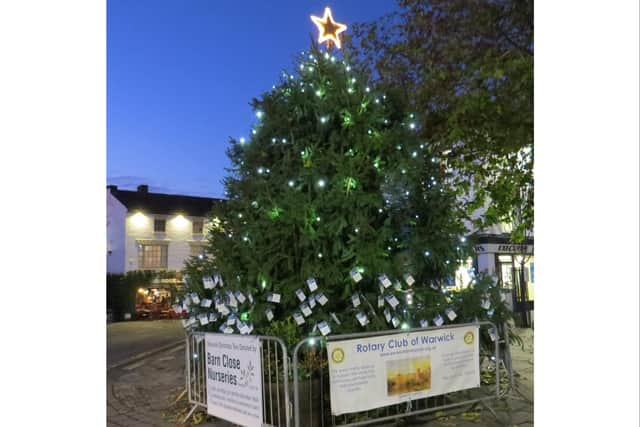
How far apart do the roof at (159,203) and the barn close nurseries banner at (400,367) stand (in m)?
35.8

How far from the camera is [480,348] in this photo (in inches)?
278

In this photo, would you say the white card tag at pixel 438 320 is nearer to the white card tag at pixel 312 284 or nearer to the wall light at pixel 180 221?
the white card tag at pixel 312 284

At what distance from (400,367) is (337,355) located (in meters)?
0.81

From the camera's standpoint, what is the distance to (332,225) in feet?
21.0

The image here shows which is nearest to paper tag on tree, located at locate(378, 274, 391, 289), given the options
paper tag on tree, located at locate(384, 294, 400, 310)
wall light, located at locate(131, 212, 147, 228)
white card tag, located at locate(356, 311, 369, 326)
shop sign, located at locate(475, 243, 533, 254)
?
paper tag on tree, located at locate(384, 294, 400, 310)

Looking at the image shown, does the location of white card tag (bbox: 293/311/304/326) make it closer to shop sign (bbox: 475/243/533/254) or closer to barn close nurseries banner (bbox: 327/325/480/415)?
barn close nurseries banner (bbox: 327/325/480/415)

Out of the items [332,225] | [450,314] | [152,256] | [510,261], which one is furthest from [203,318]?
[152,256]

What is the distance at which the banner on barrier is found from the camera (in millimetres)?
5457

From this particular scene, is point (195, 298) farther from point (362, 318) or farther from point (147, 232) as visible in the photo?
point (147, 232)

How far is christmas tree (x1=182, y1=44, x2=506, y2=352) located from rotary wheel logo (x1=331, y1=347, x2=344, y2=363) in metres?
0.56

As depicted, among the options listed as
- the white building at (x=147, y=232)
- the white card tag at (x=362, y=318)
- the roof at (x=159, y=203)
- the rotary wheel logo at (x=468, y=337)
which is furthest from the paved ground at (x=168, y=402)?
the roof at (x=159, y=203)

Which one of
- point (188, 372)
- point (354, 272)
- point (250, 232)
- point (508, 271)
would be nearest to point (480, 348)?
point (354, 272)
